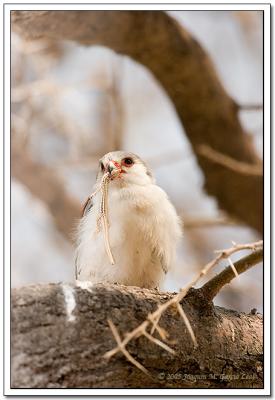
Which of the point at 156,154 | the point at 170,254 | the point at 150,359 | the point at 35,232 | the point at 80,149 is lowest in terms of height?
the point at 150,359

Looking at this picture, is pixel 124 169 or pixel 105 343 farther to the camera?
pixel 124 169

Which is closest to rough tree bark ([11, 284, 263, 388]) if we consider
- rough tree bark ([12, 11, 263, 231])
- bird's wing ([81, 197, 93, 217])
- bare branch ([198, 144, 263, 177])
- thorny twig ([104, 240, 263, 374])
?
thorny twig ([104, 240, 263, 374])

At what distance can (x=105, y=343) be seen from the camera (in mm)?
1467

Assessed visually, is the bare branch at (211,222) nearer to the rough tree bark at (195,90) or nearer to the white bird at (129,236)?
the rough tree bark at (195,90)

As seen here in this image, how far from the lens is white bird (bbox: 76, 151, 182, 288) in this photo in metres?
1.82

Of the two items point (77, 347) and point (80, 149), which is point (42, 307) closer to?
point (77, 347)

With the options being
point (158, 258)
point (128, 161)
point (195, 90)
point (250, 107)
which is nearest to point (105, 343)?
point (158, 258)

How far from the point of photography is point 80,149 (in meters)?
2.69

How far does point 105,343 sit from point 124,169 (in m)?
0.66

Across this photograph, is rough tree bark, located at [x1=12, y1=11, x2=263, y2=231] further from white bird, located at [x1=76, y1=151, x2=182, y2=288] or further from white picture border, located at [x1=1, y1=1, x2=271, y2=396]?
white bird, located at [x1=76, y1=151, x2=182, y2=288]

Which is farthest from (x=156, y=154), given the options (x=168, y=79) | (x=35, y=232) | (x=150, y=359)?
(x=150, y=359)

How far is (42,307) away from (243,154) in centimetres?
139
